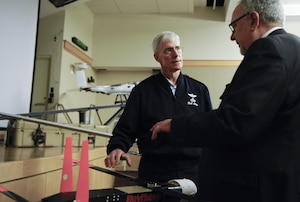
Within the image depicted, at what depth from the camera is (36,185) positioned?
187 centimetres

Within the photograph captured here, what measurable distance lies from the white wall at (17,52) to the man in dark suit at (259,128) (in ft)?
11.5

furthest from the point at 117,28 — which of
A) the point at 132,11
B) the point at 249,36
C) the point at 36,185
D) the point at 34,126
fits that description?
the point at 249,36

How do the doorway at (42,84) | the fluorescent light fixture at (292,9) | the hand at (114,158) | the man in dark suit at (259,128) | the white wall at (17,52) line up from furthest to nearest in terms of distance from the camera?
the fluorescent light fixture at (292,9)
the doorway at (42,84)
the white wall at (17,52)
the hand at (114,158)
the man in dark suit at (259,128)

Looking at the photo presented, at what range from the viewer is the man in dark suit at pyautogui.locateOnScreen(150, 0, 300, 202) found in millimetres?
805

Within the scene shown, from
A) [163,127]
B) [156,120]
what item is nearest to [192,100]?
[156,120]

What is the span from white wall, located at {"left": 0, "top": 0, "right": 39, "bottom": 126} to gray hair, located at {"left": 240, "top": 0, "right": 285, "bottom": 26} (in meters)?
3.49

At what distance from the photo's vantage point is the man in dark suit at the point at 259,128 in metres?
0.81

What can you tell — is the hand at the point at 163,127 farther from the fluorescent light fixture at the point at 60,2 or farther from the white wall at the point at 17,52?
the fluorescent light fixture at the point at 60,2

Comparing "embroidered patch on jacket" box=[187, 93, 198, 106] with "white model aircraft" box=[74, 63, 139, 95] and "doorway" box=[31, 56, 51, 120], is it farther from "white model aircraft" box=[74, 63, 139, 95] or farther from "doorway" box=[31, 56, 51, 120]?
"doorway" box=[31, 56, 51, 120]

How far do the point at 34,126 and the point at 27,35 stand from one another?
1.58 metres

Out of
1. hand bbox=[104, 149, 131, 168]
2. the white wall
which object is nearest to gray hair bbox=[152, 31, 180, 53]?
hand bbox=[104, 149, 131, 168]

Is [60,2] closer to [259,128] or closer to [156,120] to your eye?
[156,120]

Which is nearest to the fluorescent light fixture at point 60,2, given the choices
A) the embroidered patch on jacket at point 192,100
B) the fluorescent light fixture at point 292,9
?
the fluorescent light fixture at point 292,9

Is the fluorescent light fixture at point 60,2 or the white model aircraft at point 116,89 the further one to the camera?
the white model aircraft at point 116,89
